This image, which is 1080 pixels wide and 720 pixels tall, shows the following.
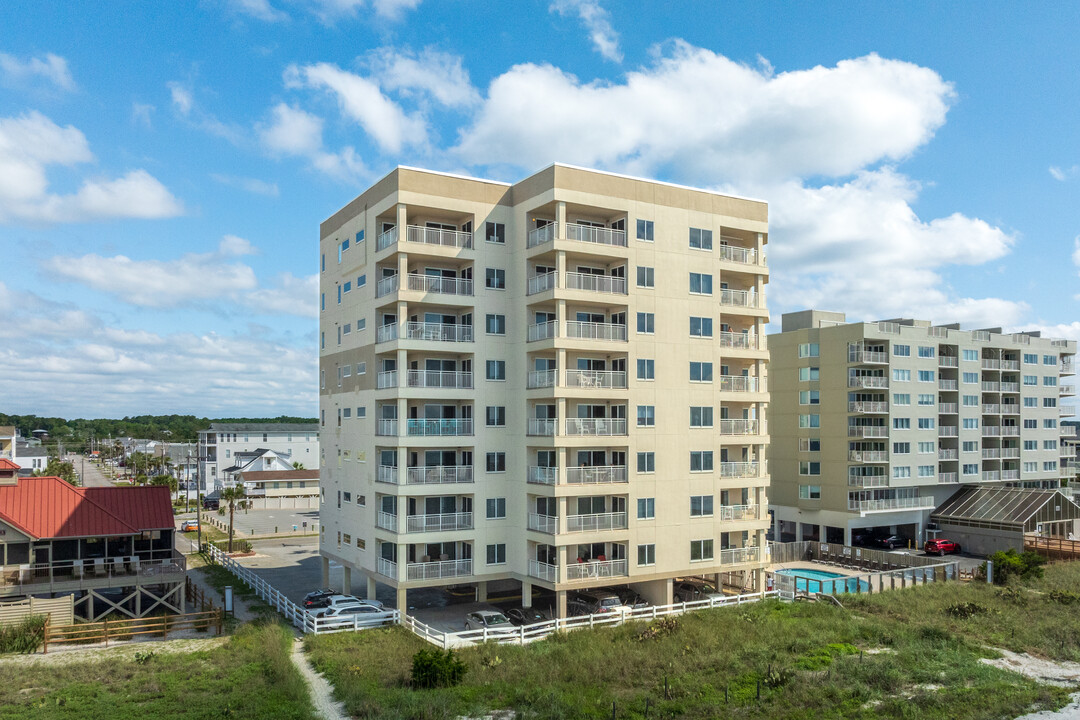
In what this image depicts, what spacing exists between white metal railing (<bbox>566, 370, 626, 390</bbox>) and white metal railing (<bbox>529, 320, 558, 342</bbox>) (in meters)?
2.07

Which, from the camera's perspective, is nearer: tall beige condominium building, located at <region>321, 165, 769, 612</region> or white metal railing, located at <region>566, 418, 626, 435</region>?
tall beige condominium building, located at <region>321, 165, 769, 612</region>

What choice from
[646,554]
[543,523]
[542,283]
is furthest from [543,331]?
[646,554]

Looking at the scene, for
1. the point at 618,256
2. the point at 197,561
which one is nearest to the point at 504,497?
the point at 618,256

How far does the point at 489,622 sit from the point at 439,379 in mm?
11917

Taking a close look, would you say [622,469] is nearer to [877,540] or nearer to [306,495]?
A: [877,540]

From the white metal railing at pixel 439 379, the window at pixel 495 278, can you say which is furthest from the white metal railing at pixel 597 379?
the window at pixel 495 278

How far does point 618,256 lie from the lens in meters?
39.6

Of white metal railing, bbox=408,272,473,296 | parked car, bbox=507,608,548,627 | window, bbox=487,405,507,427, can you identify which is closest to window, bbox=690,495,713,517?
parked car, bbox=507,608,548,627

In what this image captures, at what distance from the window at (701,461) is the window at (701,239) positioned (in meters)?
11.3

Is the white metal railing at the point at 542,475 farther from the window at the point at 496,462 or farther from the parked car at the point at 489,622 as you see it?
the parked car at the point at 489,622

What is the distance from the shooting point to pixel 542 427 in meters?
38.7

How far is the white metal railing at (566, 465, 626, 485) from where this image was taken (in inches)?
1491

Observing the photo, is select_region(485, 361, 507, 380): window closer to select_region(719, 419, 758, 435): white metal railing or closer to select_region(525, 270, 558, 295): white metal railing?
select_region(525, 270, 558, 295): white metal railing

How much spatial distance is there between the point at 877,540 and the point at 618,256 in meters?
41.0
